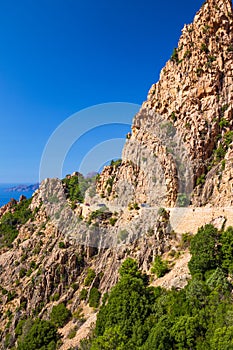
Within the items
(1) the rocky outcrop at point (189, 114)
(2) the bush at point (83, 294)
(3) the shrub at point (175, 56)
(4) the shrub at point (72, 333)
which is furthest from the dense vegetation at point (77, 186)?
(3) the shrub at point (175, 56)

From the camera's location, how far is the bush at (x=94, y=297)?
1483 inches

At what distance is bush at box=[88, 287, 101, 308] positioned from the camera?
1483 inches

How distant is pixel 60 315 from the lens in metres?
39.4

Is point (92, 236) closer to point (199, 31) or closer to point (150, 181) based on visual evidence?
point (150, 181)

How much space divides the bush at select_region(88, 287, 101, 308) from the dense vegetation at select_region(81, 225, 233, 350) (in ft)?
30.9

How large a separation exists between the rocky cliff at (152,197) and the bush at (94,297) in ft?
A: 3.23

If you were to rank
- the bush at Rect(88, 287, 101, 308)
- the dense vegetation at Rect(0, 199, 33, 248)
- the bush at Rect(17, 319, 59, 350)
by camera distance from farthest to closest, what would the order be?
the dense vegetation at Rect(0, 199, 33, 248), the bush at Rect(88, 287, 101, 308), the bush at Rect(17, 319, 59, 350)

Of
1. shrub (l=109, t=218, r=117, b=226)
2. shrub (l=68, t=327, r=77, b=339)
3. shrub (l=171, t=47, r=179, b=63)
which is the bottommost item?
shrub (l=68, t=327, r=77, b=339)

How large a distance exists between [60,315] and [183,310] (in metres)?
25.8

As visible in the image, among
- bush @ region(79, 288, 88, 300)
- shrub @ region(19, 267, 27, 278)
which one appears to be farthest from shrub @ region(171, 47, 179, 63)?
shrub @ region(19, 267, 27, 278)

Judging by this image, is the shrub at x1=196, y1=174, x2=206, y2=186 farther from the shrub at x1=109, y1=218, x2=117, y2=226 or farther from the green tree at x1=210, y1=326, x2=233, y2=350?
the green tree at x1=210, y1=326, x2=233, y2=350

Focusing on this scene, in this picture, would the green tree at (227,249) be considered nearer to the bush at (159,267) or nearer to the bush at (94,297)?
the bush at (159,267)

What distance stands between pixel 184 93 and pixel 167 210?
73.9ft

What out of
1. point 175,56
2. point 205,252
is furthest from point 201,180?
point 175,56
